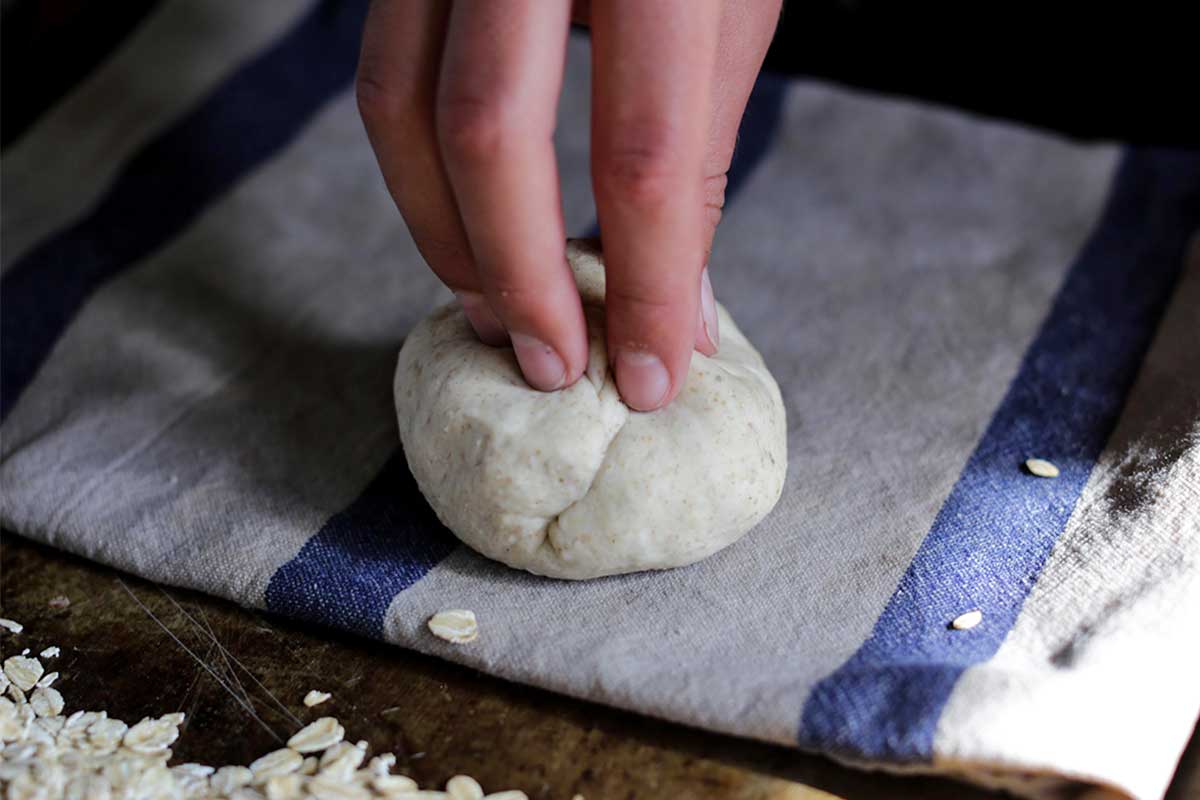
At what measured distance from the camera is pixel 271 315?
Result: 5.65 ft

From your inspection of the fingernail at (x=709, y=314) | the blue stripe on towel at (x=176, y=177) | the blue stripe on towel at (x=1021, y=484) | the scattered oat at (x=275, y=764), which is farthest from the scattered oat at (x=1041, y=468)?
the blue stripe on towel at (x=176, y=177)

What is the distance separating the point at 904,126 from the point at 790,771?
1270 mm

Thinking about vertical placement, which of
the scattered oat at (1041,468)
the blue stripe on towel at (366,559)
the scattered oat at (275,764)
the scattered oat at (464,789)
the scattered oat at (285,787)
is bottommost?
the scattered oat at (464,789)

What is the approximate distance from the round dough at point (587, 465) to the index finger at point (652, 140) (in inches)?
5.3

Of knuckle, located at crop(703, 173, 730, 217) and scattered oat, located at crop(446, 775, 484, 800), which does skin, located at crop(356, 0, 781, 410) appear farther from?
scattered oat, located at crop(446, 775, 484, 800)

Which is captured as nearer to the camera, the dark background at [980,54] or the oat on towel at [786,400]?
the oat on towel at [786,400]

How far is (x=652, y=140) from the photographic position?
1046 millimetres

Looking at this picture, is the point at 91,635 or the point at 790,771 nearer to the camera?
the point at 790,771

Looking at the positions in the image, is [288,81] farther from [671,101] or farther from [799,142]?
[671,101]

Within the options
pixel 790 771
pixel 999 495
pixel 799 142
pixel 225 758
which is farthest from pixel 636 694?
pixel 799 142

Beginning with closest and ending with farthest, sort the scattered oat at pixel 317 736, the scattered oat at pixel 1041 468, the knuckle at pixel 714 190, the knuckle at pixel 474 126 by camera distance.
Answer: the knuckle at pixel 474 126, the scattered oat at pixel 317 736, the knuckle at pixel 714 190, the scattered oat at pixel 1041 468

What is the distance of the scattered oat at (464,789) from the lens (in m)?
1.08

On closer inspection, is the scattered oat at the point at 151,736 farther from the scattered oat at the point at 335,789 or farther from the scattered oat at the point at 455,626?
the scattered oat at the point at 455,626

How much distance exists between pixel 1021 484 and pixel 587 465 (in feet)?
1.75
